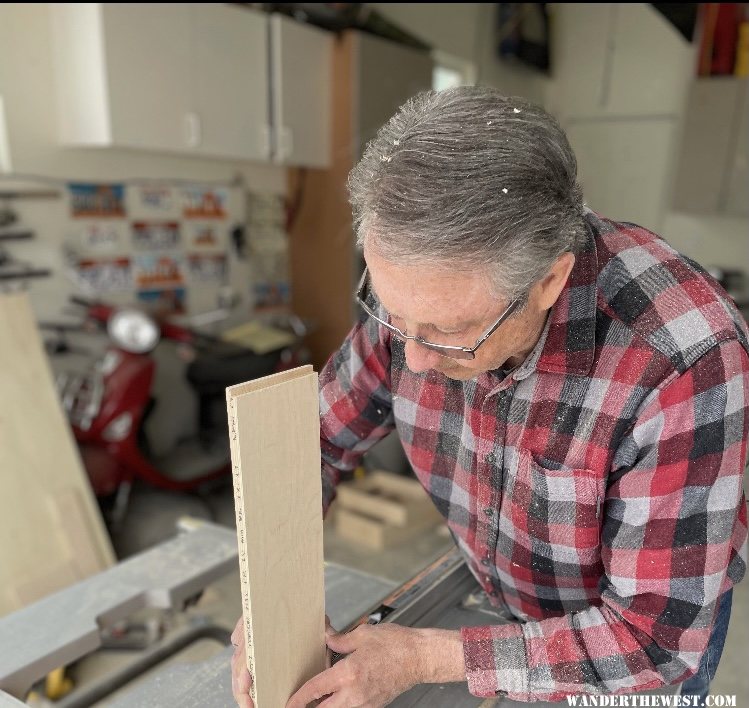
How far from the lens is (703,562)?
668 millimetres

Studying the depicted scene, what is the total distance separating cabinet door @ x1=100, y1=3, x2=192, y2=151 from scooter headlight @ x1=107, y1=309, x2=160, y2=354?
2.12 feet

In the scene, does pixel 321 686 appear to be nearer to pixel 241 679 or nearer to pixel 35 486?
pixel 241 679

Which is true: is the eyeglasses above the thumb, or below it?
above

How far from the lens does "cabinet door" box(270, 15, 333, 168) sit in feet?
9.36

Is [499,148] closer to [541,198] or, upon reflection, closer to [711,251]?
[541,198]

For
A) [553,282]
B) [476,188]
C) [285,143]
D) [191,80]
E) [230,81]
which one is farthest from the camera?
[285,143]

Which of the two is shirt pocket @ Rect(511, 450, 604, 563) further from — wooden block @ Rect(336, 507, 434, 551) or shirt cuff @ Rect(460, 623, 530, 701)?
wooden block @ Rect(336, 507, 434, 551)

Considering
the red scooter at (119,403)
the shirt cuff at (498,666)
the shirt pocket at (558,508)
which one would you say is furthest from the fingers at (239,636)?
the red scooter at (119,403)

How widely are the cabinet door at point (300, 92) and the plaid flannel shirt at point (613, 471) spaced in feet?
7.77

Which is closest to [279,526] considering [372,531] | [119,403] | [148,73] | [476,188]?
[476,188]

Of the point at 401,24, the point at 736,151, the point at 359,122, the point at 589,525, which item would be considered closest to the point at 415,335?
the point at 589,525

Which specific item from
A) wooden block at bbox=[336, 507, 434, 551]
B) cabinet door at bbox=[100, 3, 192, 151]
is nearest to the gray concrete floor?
wooden block at bbox=[336, 507, 434, 551]

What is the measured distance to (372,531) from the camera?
268cm

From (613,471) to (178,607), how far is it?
0.90m
